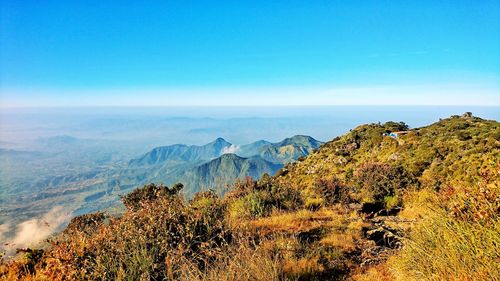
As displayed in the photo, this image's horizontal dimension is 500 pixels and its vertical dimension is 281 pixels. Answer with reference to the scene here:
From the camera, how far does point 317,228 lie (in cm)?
842

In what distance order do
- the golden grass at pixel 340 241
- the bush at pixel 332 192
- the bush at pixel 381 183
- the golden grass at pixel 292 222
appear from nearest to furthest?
the golden grass at pixel 340 241 → the golden grass at pixel 292 222 → the bush at pixel 332 192 → the bush at pixel 381 183

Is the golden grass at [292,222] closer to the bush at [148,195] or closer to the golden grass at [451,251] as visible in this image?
the bush at [148,195]

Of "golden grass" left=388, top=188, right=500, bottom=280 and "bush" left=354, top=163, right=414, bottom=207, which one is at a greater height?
"golden grass" left=388, top=188, right=500, bottom=280

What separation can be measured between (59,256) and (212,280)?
2737 millimetres

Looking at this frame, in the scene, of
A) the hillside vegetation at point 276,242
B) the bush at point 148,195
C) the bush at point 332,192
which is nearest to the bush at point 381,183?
the bush at point 332,192

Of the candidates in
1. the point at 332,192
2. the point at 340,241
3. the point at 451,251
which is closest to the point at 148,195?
the point at 332,192

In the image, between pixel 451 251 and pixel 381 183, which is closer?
pixel 451 251

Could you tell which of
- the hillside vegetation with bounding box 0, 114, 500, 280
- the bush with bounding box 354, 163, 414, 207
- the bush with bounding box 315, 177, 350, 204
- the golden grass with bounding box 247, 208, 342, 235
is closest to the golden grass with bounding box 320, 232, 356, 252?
the hillside vegetation with bounding box 0, 114, 500, 280

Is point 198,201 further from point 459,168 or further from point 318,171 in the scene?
point 318,171

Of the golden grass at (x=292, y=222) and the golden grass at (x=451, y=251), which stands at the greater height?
the golden grass at (x=451, y=251)

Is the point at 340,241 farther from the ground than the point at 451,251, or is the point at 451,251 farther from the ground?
the point at 451,251

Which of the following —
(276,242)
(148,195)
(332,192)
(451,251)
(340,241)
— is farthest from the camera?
(148,195)

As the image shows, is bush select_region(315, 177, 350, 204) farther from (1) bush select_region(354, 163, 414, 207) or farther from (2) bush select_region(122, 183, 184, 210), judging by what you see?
(2) bush select_region(122, 183, 184, 210)

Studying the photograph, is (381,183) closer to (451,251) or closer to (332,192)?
(332,192)
